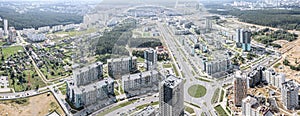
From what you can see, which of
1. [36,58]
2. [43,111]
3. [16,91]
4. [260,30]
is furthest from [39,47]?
[260,30]

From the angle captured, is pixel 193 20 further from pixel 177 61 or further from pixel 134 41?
pixel 134 41

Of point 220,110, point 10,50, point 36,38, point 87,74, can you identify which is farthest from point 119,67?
point 36,38

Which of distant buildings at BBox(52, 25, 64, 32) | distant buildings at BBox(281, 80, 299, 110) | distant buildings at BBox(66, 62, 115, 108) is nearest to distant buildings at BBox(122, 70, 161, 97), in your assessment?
distant buildings at BBox(66, 62, 115, 108)

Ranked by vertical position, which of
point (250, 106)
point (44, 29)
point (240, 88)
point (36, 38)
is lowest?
point (250, 106)

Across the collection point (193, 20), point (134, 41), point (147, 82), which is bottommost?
point (147, 82)

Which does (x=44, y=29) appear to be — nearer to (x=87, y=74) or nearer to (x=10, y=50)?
(x=10, y=50)

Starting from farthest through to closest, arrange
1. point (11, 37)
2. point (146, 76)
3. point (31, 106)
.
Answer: point (11, 37)
point (146, 76)
point (31, 106)

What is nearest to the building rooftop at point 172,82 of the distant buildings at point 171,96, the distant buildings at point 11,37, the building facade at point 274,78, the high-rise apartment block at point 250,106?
the distant buildings at point 171,96

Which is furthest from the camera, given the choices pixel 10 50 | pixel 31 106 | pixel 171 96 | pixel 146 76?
pixel 10 50
